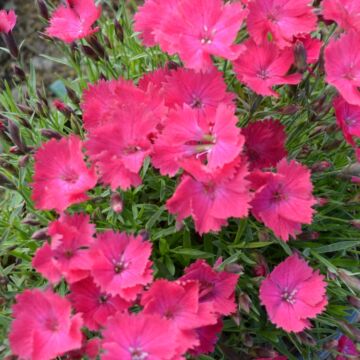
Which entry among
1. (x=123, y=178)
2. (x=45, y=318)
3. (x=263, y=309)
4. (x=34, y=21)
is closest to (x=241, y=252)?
(x=263, y=309)

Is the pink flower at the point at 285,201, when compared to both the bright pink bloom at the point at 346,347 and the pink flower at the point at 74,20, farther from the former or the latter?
the pink flower at the point at 74,20

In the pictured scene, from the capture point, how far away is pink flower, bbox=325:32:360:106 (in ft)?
4.41

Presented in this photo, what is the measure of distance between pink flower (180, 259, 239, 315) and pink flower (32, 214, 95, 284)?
23 centimetres

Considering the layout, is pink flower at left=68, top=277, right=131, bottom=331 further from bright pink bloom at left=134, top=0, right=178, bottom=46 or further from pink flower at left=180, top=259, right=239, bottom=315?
bright pink bloom at left=134, top=0, right=178, bottom=46

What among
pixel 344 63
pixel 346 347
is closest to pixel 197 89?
pixel 344 63

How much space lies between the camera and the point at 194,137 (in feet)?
4.16

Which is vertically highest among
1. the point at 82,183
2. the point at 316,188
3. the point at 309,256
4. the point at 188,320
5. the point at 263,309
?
the point at 82,183

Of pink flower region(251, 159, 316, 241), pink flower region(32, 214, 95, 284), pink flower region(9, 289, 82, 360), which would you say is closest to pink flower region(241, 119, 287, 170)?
pink flower region(251, 159, 316, 241)

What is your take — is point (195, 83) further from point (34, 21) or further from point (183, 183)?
point (34, 21)

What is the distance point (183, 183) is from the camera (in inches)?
47.4

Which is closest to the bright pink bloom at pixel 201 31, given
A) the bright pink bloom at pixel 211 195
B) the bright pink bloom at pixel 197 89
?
the bright pink bloom at pixel 197 89

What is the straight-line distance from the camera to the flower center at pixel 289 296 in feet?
4.48

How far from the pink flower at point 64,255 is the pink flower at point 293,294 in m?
0.43

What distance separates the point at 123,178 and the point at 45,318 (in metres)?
0.33
